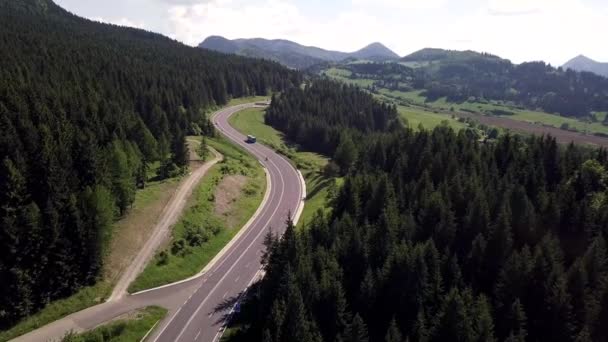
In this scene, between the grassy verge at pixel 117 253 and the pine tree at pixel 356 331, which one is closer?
the pine tree at pixel 356 331

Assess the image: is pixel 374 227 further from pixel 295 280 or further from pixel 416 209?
pixel 295 280

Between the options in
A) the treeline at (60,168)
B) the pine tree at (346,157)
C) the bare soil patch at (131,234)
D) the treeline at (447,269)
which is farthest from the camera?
the pine tree at (346,157)

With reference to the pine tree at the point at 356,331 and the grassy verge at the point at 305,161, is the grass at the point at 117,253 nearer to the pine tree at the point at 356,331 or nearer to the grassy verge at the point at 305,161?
the grassy verge at the point at 305,161

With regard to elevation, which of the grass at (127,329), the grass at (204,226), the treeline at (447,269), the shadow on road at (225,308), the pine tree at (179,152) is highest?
the pine tree at (179,152)

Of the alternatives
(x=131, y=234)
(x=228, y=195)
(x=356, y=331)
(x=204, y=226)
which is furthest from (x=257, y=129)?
(x=356, y=331)

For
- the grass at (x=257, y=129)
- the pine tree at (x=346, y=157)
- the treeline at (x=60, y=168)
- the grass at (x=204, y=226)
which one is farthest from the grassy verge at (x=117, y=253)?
the grass at (x=257, y=129)

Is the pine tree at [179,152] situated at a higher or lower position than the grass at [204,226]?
higher

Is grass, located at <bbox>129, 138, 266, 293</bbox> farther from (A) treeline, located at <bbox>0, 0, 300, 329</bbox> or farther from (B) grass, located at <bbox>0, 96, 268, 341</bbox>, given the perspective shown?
(A) treeline, located at <bbox>0, 0, 300, 329</bbox>

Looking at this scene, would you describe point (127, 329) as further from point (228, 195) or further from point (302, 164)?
point (302, 164)
